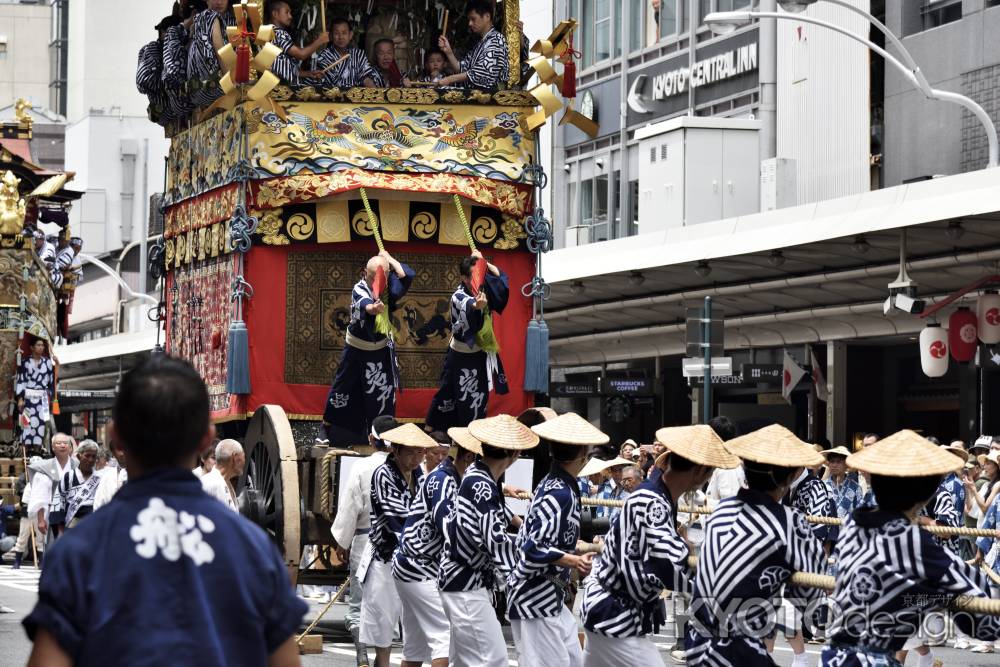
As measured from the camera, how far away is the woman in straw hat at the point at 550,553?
852 cm

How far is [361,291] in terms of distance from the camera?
1409cm

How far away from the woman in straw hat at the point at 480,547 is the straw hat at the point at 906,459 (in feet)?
11.1

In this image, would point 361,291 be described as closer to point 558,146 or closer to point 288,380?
point 288,380

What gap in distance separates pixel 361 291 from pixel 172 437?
9703 millimetres

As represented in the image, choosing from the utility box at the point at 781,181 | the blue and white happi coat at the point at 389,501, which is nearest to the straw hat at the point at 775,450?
the blue and white happi coat at the point at 389,501

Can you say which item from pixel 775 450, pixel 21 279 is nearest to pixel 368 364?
pixel 775 450

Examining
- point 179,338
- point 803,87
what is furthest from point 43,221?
point 803,87

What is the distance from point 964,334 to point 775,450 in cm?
1678

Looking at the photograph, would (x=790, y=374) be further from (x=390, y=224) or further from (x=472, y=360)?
(x=472, y=360)

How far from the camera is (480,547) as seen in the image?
32.1 feet

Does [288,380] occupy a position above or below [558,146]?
below

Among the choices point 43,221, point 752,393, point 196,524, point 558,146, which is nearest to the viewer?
point 196,524

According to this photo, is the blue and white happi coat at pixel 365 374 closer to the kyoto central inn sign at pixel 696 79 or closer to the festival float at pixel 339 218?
the festival float at pixel 339 218

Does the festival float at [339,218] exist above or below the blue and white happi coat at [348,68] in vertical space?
below
